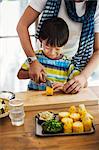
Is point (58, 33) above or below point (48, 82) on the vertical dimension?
above

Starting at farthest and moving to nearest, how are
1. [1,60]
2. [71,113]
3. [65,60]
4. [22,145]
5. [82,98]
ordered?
[1,60] < [65,60] < [82,98] < [71,113] < [22,145]

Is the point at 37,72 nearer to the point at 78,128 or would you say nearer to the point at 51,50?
Result: the point at 51,50

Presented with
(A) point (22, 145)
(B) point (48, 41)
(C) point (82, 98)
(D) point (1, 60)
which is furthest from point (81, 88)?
(D) point (1, 60)

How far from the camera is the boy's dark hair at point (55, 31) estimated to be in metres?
1.71

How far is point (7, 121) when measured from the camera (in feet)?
4.40

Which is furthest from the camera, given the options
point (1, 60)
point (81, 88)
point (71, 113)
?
point (1, 60)

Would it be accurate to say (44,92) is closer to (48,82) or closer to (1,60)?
(48,82)

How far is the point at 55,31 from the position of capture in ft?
5.64

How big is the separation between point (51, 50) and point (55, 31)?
0.36ft

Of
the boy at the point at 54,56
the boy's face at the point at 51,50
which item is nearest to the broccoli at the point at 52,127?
the boy at the point at 54,56

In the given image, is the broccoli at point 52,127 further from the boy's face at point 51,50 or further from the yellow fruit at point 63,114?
the boy's face at point 51,50

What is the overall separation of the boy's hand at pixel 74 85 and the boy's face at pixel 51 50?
0.20 metres

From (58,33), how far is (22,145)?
0.78m

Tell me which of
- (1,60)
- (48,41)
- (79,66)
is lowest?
(1,60)
